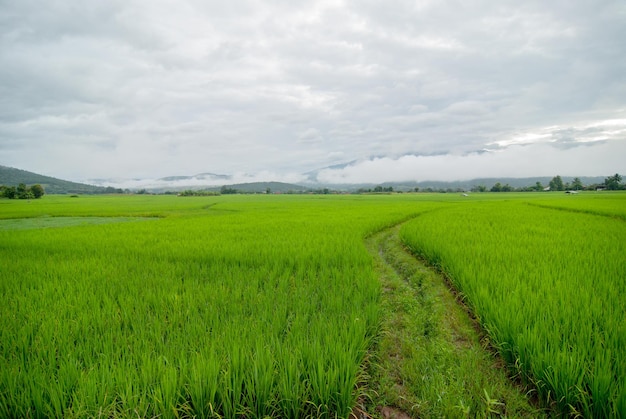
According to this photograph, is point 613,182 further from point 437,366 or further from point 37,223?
point 37,223

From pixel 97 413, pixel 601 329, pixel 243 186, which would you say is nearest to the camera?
A: pixel 97 413

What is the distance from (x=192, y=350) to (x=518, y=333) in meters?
3.29

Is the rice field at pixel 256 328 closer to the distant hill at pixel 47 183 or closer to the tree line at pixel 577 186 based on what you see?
the tree line at pixel 577 186

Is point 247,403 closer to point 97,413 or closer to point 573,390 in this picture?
point 97,413

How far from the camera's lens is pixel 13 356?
8.84ft

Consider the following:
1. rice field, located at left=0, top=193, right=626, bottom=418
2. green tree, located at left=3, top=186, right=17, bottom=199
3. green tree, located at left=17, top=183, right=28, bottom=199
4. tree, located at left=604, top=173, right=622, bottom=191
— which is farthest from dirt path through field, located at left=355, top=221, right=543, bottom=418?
tree, located at left=604, top=173, right=622, bottom=191

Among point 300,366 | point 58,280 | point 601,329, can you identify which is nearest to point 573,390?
point 601,329

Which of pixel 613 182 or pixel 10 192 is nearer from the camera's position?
pixel 10 192

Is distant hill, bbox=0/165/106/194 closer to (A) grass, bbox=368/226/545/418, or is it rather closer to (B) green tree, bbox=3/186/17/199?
(B) green tree, bbox=3/186/17/199

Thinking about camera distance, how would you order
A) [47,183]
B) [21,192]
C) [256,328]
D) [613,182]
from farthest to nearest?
1. [47,183]
2. [613,182]
3. [21,192]
4. [256,328]

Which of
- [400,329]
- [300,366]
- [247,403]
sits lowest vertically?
[400,329]

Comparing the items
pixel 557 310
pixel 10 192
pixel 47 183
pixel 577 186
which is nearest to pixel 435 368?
pixel 557 310

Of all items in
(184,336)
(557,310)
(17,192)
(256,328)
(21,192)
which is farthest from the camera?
(21,192)

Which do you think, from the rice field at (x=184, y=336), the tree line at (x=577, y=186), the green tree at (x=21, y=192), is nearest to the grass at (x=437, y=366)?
the rice field at (x=184, y=336)
